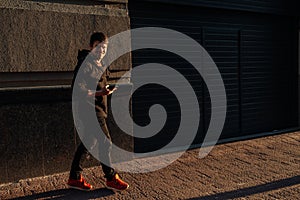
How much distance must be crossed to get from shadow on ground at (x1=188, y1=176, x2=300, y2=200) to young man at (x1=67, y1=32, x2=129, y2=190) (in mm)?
1175

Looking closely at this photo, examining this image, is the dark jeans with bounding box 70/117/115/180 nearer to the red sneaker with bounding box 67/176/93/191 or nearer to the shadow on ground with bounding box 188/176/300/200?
the red sneaker with bounding box 67/176/93/191

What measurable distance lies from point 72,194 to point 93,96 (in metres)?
1.28

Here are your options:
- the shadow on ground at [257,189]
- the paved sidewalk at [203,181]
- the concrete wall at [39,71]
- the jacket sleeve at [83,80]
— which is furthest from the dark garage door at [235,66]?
the shadow on ground at [257,189]

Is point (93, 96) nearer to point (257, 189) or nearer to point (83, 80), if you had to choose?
point (83, 80)

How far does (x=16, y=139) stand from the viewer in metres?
4.48

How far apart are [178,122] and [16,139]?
10.1 feet

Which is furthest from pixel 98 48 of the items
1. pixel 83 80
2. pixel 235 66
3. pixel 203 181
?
pixel 235 66

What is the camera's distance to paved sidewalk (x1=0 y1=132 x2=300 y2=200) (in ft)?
13.3

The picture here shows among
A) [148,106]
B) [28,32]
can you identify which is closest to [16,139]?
[28,32]

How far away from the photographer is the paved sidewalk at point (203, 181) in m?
4.06

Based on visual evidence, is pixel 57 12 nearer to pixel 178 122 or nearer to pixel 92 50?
pixel 92 50

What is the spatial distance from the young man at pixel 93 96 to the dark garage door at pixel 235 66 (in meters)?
1.73

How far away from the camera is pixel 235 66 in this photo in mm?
7266

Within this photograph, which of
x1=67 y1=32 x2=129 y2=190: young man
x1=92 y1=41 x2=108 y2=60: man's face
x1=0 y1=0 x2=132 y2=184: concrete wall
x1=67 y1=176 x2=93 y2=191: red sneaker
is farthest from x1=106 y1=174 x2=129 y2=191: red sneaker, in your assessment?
x1=92 y1=41 x2=108 y2=60: man's face
